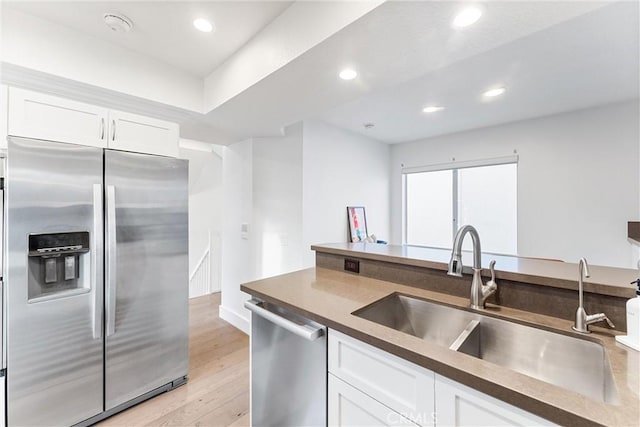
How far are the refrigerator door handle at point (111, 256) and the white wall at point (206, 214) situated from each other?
2703mm

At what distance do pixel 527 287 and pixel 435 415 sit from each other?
73cm

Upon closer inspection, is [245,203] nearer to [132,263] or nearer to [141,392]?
[132,263]

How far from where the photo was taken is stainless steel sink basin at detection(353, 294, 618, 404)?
0.92m

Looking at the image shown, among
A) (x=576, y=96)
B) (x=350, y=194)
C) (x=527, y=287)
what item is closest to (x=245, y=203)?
(x=350, y=194)

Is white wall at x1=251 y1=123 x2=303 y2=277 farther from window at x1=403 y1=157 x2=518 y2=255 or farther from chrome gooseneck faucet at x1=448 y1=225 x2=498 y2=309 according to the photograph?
window at x1=403 y1=157 x2=518 y2=255

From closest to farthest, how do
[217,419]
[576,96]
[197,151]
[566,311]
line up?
[566,311]
[217,419]
[576,96]
[197,151]

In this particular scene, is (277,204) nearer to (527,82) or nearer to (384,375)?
(384,375)

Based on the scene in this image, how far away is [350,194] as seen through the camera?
3.93 metres

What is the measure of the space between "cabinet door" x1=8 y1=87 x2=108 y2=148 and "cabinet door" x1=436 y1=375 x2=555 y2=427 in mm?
2235

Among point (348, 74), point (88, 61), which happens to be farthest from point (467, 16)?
point (88, 61)

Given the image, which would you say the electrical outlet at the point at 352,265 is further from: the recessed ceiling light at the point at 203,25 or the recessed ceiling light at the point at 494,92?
the recessed ceiling light at the point at 494,92

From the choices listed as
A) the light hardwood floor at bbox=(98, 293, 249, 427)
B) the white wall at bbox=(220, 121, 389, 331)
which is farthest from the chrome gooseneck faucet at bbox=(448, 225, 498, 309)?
the white wall at bbox=(220, 121, 389, 331)

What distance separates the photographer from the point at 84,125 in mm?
1710

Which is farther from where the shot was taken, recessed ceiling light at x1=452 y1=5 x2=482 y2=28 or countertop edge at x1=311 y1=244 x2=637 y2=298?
recessed ceiling light at x1=452 y1=5 x2=482 y2=28
